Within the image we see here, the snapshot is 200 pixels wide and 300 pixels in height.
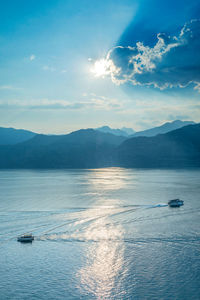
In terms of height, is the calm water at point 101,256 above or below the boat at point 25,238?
below

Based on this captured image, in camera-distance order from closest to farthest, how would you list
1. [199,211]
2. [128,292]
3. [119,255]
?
[128,292] < [119,255] < [199,211]

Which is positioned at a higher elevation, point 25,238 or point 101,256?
point 25,238

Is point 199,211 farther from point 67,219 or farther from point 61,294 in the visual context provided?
point 61,294

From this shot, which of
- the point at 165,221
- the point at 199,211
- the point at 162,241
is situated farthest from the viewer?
the point at 199,211

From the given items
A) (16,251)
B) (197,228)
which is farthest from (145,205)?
(16,251)

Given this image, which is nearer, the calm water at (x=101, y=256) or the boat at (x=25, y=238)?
the calm water at (x=101, y=256)

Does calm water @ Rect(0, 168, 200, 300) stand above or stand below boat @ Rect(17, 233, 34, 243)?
below

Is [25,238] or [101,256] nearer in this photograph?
[101,256]

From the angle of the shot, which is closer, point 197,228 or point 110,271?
point 110,271

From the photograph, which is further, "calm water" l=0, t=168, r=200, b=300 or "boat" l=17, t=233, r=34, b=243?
"boat" l=17, t=233, r=34, b=243
